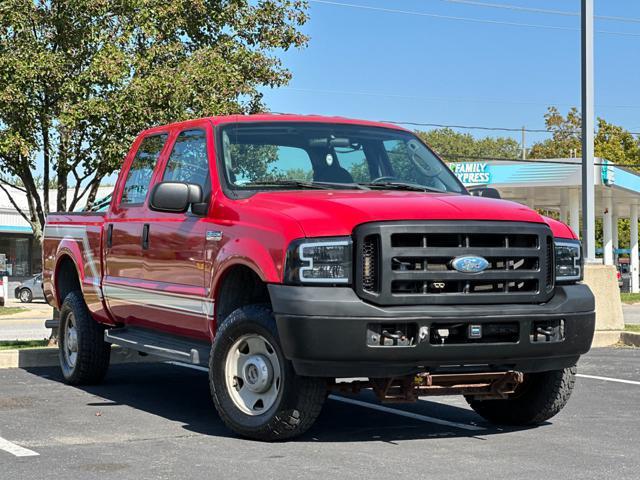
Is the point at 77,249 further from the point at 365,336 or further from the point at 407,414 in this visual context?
the point at 365,336

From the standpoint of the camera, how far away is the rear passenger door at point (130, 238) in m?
8.90

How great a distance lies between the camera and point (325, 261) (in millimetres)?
6676

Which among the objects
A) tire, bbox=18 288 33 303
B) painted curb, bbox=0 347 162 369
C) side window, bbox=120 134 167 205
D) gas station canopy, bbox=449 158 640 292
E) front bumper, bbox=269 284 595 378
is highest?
gas station canopy, bbox=449 158 640 292

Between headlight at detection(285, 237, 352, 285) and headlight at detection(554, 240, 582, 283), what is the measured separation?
154 cm

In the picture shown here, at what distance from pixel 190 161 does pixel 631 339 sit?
8008 mm

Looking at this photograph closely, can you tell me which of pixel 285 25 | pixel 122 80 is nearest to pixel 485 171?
pixel 285 25

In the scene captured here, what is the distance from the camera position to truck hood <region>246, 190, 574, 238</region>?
22.0 ft

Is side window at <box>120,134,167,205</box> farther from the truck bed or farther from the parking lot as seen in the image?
the parking lot

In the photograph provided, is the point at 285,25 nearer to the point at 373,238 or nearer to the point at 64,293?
the point at 64,293

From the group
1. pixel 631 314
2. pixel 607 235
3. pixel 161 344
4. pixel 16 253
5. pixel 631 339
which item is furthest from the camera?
pixel 16 253

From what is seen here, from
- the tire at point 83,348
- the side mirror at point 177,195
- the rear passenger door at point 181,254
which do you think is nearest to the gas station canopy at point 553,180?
the tire at point 83,348

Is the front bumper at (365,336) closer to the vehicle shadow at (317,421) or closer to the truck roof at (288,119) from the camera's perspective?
the vehicle shadow at (317,421)

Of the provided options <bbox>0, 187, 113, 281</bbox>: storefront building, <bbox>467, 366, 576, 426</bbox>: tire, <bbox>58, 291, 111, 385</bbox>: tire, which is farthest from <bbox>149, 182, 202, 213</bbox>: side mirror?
<bbox>0, 187, 113, 281</bbox>: storefront building

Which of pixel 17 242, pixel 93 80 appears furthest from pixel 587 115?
pixel 17 242
